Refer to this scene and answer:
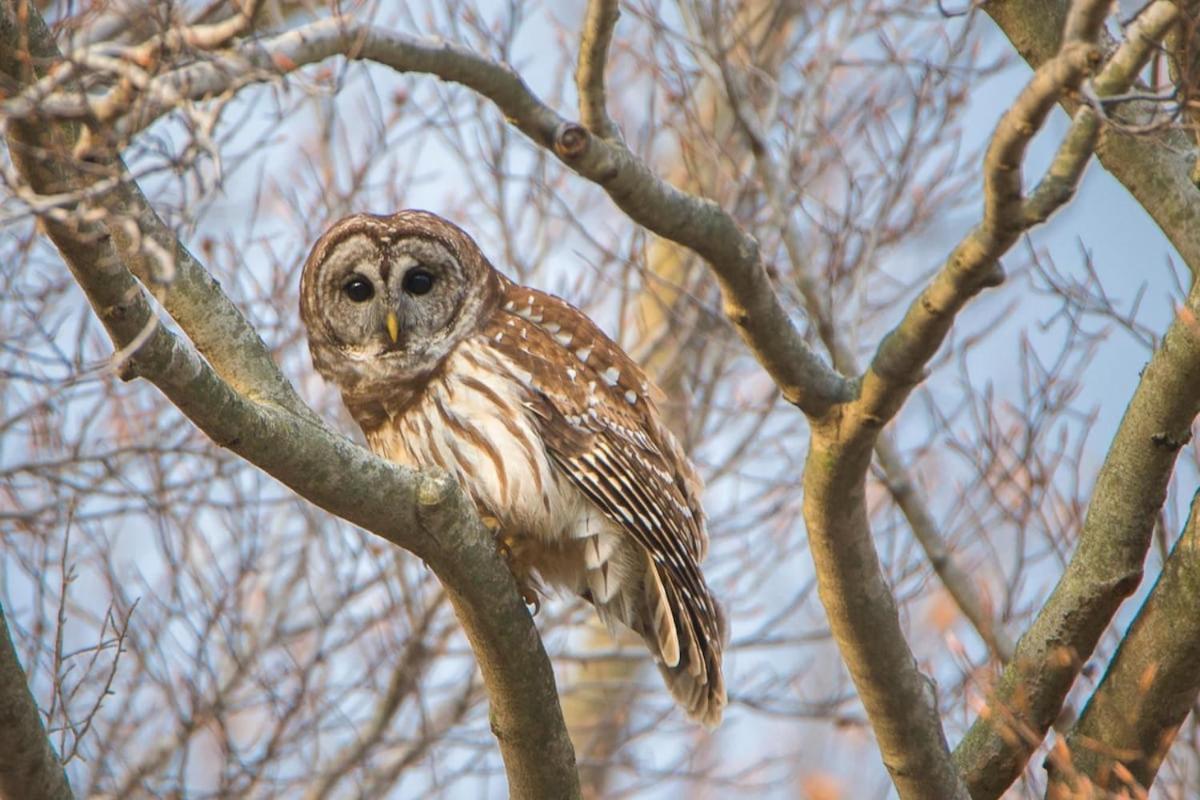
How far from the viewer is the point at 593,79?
145 inches

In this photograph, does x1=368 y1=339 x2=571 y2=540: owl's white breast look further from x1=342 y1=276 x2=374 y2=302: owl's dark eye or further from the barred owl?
x1=342 y1=276 x2=374 y2=302: owl's dark eye

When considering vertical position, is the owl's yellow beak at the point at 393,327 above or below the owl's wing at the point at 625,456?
above

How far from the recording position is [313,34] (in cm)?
305

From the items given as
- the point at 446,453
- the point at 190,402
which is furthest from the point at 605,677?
the point at 190,402

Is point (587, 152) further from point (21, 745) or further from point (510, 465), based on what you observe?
point (21, 745)

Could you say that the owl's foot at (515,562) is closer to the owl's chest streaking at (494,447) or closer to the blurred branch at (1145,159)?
the owl's chest streaking at (494,447)

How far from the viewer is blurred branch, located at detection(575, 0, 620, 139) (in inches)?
144

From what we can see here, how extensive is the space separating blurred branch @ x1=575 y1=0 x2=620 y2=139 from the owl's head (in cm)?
197

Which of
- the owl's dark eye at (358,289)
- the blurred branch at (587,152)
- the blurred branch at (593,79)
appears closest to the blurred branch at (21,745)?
the blurred branch at (587,152)

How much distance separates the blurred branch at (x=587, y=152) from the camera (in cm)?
285

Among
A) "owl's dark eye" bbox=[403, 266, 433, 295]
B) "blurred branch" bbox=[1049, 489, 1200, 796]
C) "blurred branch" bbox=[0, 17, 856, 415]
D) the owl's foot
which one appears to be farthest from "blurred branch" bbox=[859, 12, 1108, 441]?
"owl's dark eye" bbox=[403, 266, 433, 295]

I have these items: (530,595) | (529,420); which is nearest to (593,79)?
(529,420)

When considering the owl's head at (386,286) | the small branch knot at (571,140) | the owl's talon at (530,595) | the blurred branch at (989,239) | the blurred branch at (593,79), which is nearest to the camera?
the blurred branch at (989,239)

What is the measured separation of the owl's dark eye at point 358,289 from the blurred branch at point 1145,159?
255cm
